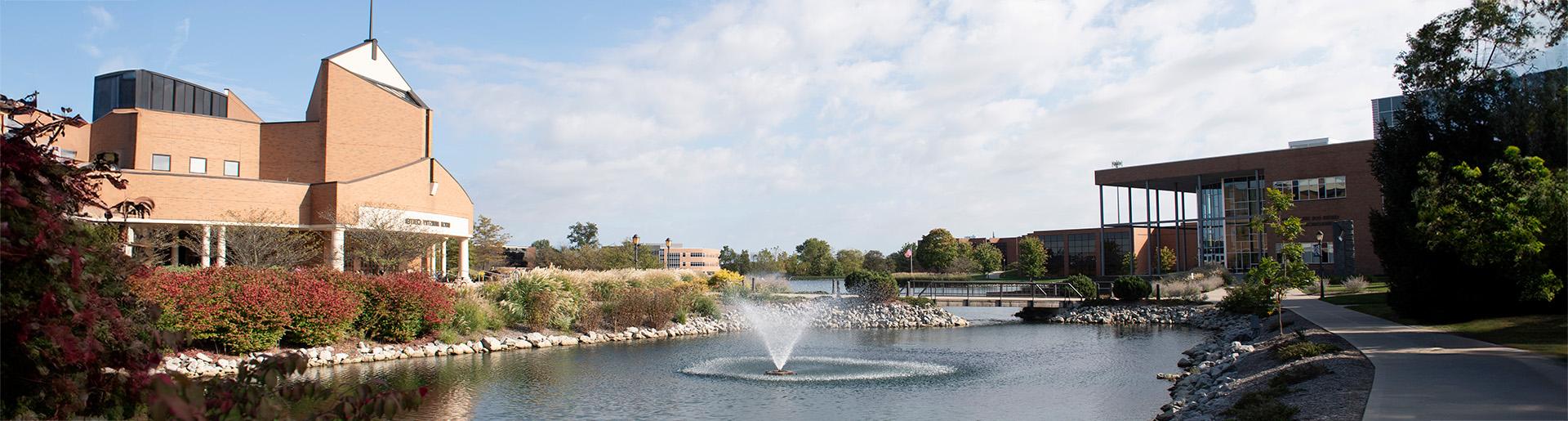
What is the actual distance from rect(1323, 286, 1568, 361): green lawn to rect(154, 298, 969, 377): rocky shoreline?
1556 cm

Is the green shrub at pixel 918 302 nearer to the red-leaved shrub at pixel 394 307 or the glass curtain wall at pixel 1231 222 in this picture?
the red-leaved shrub at pixel 394 307

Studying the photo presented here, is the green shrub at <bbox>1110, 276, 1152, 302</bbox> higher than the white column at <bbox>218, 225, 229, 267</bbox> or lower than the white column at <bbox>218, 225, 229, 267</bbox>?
lower

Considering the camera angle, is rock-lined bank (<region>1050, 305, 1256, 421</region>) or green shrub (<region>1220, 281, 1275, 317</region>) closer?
rock-lined bank (<region>1050, 305, 1256, 421</region>)

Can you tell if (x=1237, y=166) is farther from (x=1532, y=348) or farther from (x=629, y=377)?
(x=629, y=377)

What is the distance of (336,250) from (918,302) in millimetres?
22875

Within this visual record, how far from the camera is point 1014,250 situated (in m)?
102

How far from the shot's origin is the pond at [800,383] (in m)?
13.5

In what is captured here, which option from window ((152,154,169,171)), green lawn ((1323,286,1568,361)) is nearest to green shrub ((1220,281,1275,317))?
green lawn ((1323,286,1568,361))

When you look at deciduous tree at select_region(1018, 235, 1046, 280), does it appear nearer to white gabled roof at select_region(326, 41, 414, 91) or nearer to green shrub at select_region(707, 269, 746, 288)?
green shrub at select_region(707, 269, 746, 288)

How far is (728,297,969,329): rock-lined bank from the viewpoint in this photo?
3366 centimetres

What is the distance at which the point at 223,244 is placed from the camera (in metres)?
32.7

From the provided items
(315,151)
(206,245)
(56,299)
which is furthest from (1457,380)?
(315,151)

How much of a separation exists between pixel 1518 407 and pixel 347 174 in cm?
4422

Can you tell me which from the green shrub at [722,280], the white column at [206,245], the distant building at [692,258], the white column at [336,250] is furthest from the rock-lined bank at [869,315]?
the distant building at [692,258]
